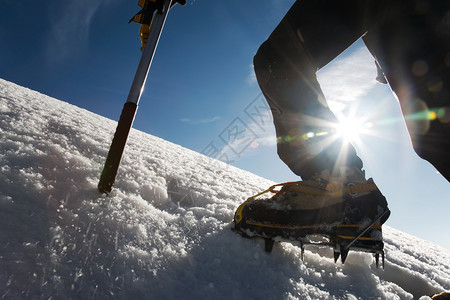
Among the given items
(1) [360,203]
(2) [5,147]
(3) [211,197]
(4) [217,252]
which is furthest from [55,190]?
(1) [360,203]

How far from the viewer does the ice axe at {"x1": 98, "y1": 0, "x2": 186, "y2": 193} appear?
1.17m

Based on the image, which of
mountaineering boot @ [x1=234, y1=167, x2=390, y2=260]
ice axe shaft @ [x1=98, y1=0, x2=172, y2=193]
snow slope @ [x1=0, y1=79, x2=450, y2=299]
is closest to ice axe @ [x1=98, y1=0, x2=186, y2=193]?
ice axe shaft @ [x1=98, y1=0, x2=172, y2=193]

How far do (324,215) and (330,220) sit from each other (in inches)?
1.4

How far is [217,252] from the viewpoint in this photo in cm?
103

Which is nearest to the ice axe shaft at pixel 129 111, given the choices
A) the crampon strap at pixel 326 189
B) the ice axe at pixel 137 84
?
the ice axe at pixel 137 84

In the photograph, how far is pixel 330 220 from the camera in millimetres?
1203

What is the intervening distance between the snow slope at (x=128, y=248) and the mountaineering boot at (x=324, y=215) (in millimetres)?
114

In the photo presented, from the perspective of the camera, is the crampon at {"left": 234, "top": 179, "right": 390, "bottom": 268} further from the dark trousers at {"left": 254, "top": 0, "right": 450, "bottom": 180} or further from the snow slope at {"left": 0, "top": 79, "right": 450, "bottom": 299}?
the dark trousers at {"left": 254, "top": 0, "right": 450, "bottom": 180}

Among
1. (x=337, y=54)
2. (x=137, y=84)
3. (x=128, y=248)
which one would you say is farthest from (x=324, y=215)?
(x=137, y=84)

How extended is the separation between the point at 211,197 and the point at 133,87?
3.03 ft

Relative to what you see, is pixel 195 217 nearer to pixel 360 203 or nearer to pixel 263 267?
pixel 263 267

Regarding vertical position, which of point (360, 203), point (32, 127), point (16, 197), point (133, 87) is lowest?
point (16, 197)

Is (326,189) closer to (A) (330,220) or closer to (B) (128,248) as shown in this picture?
(A) (330,220)

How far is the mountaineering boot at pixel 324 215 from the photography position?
1.18 meters
